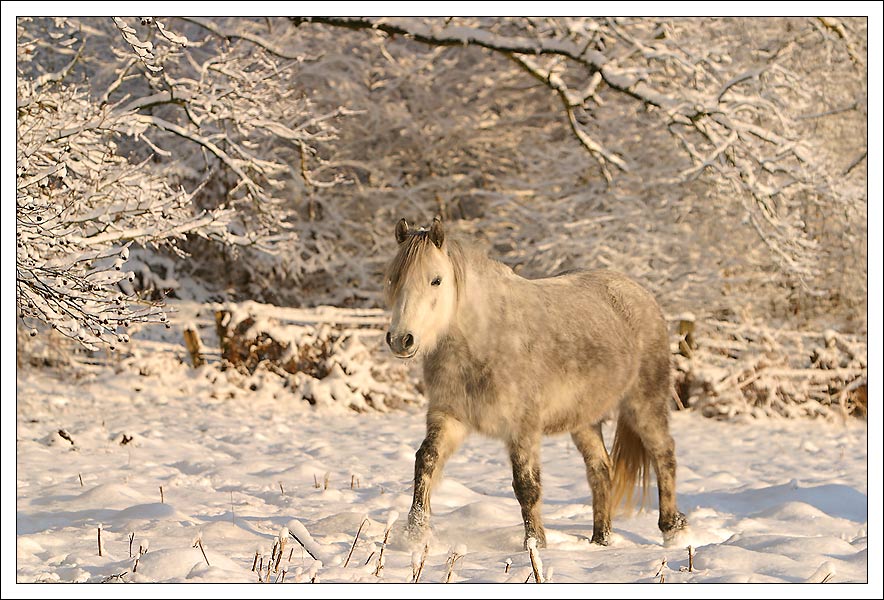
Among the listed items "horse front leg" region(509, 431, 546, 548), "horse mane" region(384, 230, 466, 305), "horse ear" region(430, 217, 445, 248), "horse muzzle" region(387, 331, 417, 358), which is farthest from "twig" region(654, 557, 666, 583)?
"horse ear" region(430, 217, 445, 248)

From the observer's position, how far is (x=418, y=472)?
449cm

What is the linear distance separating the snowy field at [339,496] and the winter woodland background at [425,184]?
19.3 inches

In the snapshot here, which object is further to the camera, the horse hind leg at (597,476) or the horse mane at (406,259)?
the horse hind leg at (597,476)

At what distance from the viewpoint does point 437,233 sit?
4.31 m

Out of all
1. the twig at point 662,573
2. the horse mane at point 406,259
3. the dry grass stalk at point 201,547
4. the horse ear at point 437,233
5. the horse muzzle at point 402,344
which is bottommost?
the twig at point 662,573

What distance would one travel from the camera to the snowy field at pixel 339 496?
396 cm

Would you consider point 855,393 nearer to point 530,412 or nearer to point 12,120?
point 530,412

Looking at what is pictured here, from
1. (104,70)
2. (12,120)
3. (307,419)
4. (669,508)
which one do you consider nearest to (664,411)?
(669,508)

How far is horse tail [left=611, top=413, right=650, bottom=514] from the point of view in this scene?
5.46 m

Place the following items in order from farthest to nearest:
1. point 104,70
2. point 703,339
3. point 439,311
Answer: point 104,70, point 703,339, point 439,311

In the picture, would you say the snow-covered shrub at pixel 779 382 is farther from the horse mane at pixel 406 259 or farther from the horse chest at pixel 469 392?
the horse mane at pixel 406 259

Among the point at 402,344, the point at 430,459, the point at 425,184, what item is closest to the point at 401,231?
the point at 402,344

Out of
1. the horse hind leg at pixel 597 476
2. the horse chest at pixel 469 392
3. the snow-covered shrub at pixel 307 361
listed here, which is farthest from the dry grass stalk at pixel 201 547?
the snow-covered shrub at pixel 307 361

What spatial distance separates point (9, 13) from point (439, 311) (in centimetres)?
356
